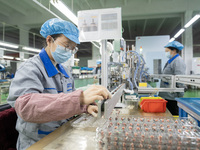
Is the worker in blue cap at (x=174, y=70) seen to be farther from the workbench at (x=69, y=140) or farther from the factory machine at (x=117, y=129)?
the workbench at (x=69, y=140)

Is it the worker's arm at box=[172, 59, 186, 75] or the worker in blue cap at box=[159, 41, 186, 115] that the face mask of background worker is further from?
the worker's arm at box=[172, 59, 186, 75]

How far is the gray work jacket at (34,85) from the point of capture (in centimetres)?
83

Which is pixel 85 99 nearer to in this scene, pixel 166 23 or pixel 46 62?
pixel 46 62

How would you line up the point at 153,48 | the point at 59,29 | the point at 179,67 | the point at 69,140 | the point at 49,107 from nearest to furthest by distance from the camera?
the point at 49,107 → the point at 69,140 → the point at 59,29 → the point at 179,67 → the point at 153,48

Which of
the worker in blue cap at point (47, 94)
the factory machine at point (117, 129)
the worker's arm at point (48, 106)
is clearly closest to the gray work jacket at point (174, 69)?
the factory machine at point (117, 129)

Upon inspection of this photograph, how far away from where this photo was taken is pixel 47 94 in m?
0.77

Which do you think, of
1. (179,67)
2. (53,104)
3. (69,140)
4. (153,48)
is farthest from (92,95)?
(153,48)

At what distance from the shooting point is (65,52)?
4.11 ft

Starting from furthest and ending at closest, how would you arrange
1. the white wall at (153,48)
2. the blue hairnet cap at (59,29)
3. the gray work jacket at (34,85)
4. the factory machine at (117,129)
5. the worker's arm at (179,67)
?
the white wall at (153,48), the worker's arm at (179,67), the blue hairnet cap at (59,29), the gray work jacket at (34,85), the factory machine at (117,129)

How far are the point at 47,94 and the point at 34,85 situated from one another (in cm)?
14

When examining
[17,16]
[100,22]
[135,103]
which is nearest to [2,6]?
[17,16]

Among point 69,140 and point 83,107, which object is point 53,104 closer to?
point 83,107

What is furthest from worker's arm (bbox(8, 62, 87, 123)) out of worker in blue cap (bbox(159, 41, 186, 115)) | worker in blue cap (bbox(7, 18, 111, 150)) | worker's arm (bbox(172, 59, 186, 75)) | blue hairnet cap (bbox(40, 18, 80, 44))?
worker's arm (bbox(172, 59, 186, 75))

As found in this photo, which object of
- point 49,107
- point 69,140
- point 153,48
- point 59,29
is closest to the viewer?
point 49,107
